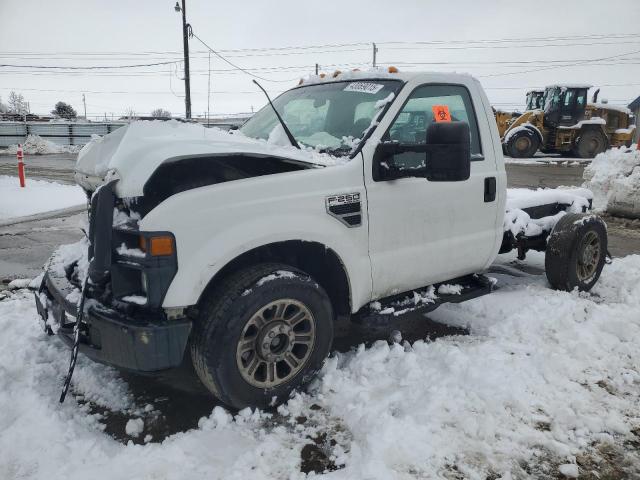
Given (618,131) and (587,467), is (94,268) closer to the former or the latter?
(587,467)

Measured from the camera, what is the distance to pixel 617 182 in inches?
358

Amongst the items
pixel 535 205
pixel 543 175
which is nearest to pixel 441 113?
pixel 535 205

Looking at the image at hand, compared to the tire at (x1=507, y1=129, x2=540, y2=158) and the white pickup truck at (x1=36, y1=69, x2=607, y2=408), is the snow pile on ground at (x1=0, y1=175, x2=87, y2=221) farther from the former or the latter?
the tire at (x1=507, y1=129, x2=540, y2=158)

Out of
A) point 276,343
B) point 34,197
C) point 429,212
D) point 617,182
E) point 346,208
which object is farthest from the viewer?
point 34,197

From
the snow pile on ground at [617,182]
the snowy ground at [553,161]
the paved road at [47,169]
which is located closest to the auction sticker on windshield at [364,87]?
the snow pile on ground at [617,182]

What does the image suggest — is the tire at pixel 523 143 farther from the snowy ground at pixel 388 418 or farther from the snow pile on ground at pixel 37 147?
the snow pile on ground at pixel 37 147

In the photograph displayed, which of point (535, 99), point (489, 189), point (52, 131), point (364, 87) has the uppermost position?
point (535, 99)

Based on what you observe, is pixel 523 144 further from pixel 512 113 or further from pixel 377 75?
pixel 377 75

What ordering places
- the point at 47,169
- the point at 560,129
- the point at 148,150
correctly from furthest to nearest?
the point at 560,129, the point at 47,169, the point at 148,150

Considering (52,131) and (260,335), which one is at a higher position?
(52,131)

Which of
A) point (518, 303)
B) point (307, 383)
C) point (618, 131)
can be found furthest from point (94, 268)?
point (618, 131)

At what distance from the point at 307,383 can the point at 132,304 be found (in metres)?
1.17

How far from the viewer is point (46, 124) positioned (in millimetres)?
28531

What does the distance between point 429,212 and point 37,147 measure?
2672 cm
